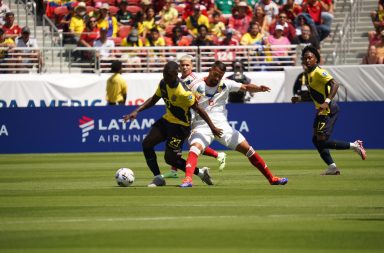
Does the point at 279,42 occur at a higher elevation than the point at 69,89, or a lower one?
higher

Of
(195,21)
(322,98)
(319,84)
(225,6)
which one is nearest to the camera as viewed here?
(319,84)

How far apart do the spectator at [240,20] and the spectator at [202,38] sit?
1.31m

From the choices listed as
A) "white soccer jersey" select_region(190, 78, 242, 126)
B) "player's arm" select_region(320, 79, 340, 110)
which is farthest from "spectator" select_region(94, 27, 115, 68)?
"white soccer jersey" select_region(190, 78, 242, 126)

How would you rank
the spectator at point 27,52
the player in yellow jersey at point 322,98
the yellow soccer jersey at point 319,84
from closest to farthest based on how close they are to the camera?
the player in yellow jersey at point 322,98
the yellow soccer jersey at point 319,84
the spectator at point 27,52

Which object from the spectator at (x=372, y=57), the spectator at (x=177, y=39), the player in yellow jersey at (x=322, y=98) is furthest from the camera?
the spectator at (x=177, y=39)

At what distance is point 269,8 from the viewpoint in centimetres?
3478

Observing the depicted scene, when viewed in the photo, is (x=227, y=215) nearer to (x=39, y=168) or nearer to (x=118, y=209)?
(x=118, y=209)

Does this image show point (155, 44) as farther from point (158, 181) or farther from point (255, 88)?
point (255, 88)

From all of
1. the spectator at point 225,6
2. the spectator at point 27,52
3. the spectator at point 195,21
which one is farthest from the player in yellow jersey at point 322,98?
the spectator at point 225,6

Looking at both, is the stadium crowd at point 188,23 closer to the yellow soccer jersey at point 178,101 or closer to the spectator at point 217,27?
the spectator at point 217,27

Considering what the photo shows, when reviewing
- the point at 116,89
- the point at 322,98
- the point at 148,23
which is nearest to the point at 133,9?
the point at 148,23

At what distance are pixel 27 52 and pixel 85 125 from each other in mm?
4127

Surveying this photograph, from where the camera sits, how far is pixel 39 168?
22141 mm

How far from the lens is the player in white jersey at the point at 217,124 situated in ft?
53.4
